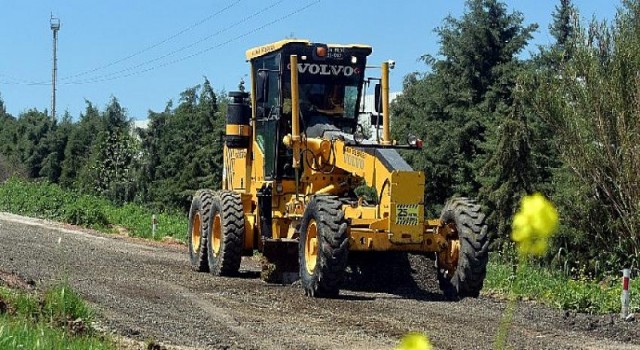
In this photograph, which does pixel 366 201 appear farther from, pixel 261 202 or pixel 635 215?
pixel 635 215

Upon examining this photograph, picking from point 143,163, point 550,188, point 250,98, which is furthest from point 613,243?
point 143,163

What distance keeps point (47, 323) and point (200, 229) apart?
8.68m

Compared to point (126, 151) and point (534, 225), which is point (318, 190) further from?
point (126, 151)

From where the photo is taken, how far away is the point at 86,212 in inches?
1292

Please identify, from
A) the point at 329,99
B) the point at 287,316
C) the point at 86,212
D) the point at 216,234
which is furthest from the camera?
the point at 86,212

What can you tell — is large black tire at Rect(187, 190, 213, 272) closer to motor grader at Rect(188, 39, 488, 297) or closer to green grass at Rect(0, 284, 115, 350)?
motor grader at Rect(188, 39, 488, 297)

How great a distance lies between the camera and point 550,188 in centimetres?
3095

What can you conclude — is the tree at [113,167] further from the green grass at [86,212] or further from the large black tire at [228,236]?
the large black tire at [228,236]

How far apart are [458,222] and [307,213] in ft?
6.16

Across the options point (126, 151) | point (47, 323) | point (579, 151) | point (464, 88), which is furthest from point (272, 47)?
point (126, 151)

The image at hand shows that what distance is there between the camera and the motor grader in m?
12.7

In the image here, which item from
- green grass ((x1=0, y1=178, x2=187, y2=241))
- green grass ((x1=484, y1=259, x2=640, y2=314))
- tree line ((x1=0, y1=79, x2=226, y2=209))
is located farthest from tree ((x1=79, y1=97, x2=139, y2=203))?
green grass ((x1=484, y1=259, x2=640, y2=314))

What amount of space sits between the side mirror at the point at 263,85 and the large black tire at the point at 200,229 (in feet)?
7.69

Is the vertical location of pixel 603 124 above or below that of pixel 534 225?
above
